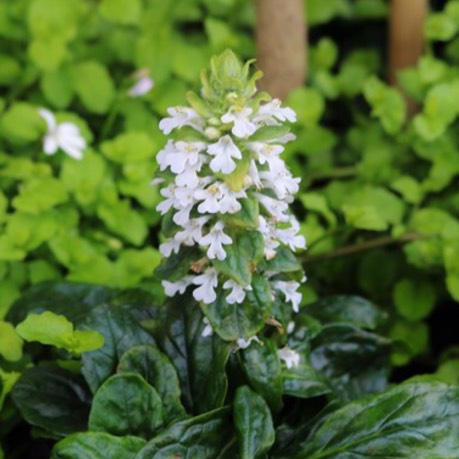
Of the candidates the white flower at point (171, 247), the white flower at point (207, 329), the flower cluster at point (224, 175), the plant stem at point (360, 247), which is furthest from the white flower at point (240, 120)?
the plant stem at point (360, 247)

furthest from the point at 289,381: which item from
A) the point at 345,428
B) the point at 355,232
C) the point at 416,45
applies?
the point at 416,45

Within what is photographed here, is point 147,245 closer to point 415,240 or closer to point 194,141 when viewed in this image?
point 415,240

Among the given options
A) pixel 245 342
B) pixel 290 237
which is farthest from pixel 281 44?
pixel 245 342

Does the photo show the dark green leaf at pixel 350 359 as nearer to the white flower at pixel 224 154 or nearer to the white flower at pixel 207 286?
the white flower at pixel 207 286

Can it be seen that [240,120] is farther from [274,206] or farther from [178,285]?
[178,285]

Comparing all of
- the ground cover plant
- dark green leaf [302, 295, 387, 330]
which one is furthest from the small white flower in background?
dark green leaf [302, 295, 387, 330]

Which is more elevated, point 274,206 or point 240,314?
point 274,206
